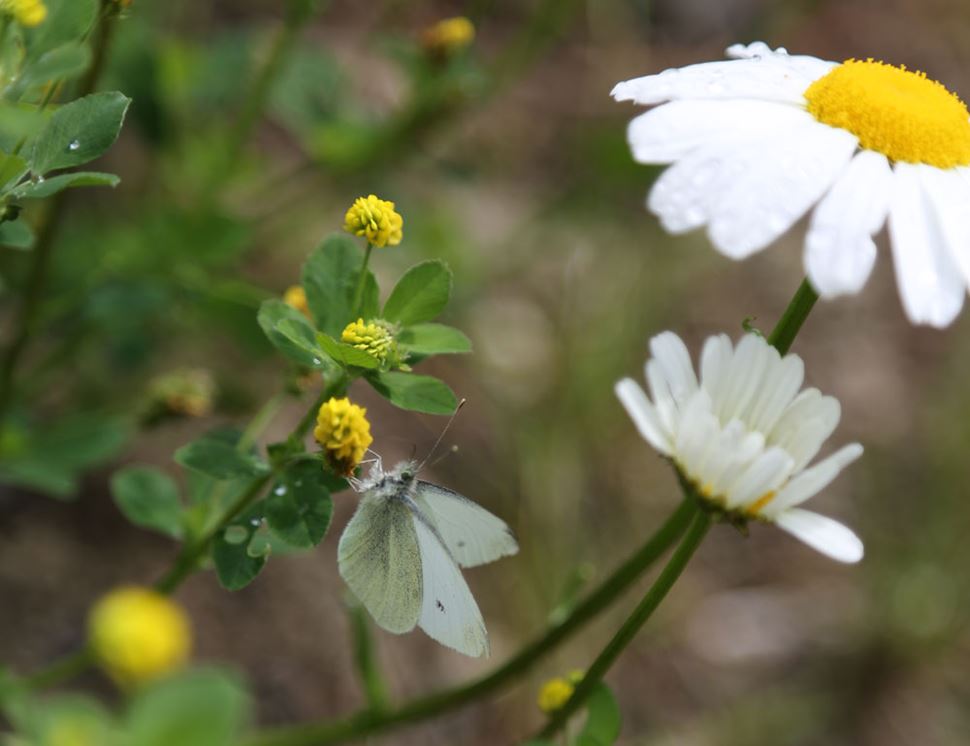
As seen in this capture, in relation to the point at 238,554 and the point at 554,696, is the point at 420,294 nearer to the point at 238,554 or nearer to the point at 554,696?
the point at 238,554

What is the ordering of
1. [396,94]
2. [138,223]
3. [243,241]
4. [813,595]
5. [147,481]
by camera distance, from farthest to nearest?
[396,94] < [813,595] < [138,223] < [243,241] < [147,481]

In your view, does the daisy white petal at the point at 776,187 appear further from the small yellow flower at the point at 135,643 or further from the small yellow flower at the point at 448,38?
the small yellow flower at the point at 448,38

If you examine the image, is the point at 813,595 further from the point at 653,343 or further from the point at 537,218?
the point at 653,343

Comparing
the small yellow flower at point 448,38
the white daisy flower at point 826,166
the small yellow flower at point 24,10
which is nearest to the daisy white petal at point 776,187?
the white daisy flower at point 826,166

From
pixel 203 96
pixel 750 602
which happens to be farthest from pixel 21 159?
pixel 750 602

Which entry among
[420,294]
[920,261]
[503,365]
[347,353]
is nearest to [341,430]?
[347,353]

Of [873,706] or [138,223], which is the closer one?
[138,223]
